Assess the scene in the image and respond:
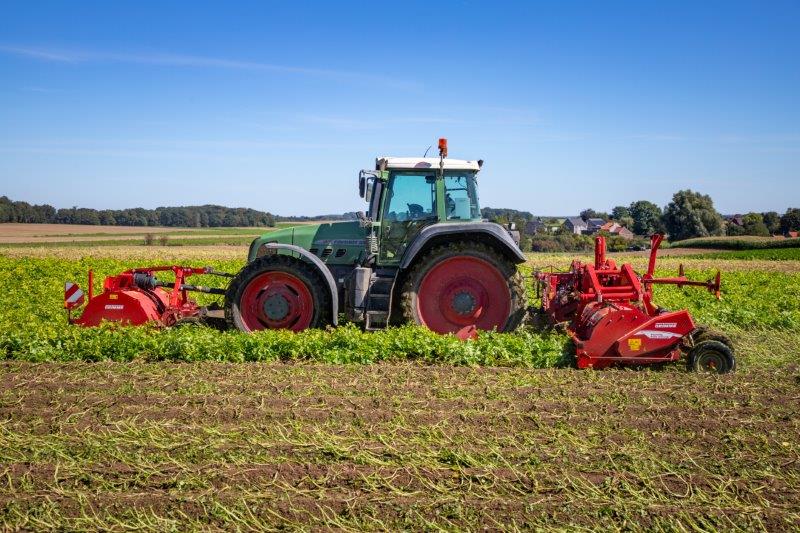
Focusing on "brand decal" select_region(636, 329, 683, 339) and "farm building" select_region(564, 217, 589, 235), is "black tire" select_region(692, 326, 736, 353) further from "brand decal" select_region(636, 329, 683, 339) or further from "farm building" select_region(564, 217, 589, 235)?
"farm building" select_region(564, 217, 589, 235)

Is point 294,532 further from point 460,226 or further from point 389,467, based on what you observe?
point 460,226

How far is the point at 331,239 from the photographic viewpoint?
9484 millimetres

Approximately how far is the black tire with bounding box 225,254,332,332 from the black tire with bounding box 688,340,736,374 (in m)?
4.55

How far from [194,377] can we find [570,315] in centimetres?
481

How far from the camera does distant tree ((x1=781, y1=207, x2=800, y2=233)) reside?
52.6 m

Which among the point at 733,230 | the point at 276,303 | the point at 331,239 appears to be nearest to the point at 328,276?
the point at 276,303

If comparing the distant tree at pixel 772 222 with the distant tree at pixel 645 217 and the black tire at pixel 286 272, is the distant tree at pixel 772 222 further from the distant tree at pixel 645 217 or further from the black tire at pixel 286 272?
the black tire at pixel 286 272

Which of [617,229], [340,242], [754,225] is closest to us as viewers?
[340,242]

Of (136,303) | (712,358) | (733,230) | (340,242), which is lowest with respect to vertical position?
(712,358)

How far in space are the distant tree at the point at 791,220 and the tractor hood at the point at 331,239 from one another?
176 feet

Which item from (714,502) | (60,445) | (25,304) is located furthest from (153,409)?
(25,304)

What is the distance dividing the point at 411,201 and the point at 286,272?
1.94 meters

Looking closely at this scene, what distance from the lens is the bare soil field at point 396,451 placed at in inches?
163

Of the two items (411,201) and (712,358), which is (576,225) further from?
(712,358)
